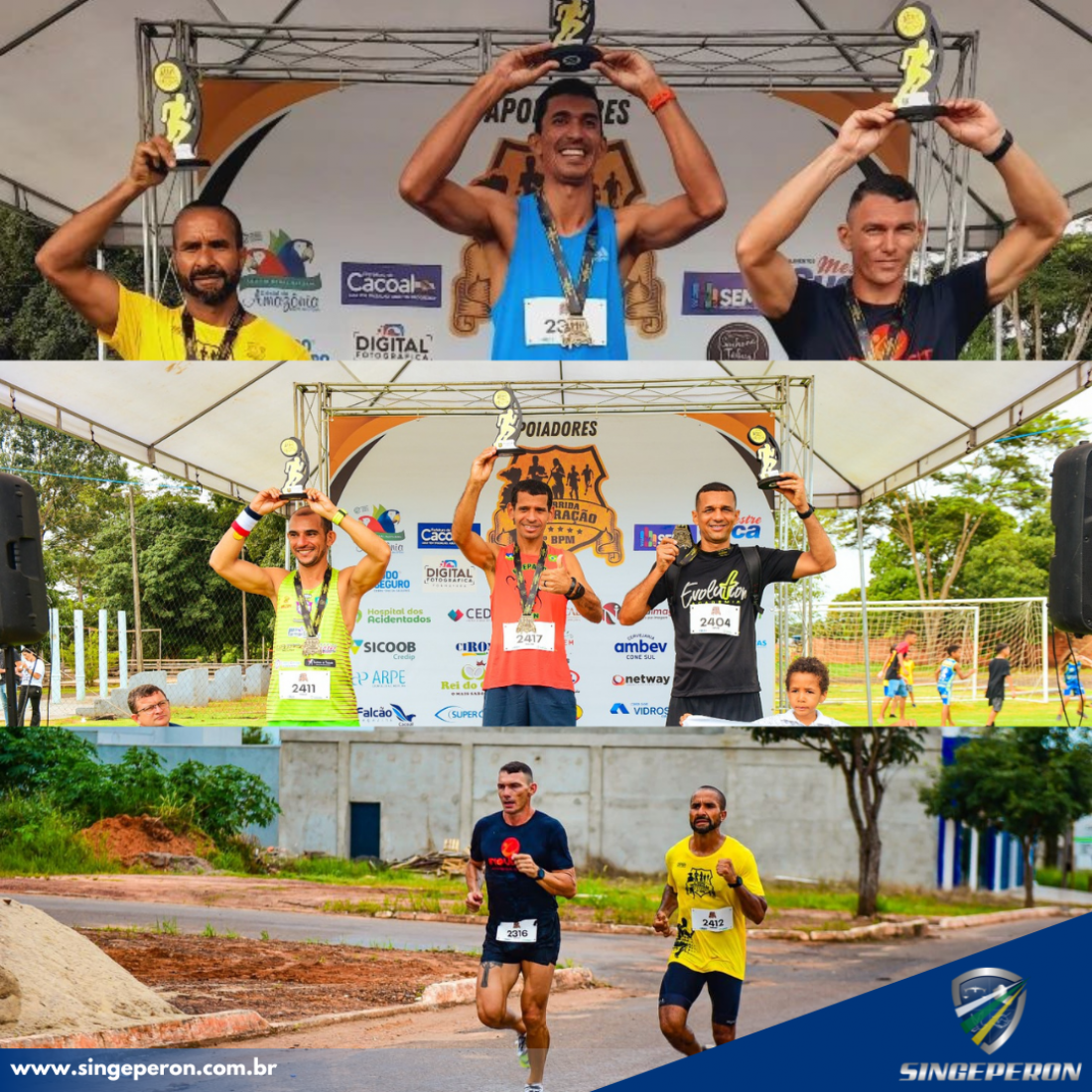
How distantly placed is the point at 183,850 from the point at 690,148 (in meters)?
2.17

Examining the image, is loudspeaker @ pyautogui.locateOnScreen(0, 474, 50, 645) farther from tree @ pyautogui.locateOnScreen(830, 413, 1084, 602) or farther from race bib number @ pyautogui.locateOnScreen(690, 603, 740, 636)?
tree @ pyautogui.locateOnScreen(830, 413, 1084, 602)

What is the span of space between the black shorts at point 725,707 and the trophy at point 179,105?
1.94m

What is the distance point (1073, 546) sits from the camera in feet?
9.52

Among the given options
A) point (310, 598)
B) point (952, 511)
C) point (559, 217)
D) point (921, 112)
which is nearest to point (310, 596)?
point (310, 598)

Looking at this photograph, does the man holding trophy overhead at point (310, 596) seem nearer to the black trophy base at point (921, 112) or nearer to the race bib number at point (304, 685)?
the race bib number at point (304, 685)

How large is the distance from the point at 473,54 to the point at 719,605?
159 cm

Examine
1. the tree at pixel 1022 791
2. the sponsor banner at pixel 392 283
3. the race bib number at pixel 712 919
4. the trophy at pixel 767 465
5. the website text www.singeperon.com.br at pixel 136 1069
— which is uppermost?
the sponsor banner at pixel 392 283

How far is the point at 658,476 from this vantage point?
4562 mm

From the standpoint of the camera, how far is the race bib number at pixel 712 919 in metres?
3.22

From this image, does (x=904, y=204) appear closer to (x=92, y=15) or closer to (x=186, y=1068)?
(x=92, y=15)

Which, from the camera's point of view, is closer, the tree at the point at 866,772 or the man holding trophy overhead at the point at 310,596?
the tree at the point at 866,772

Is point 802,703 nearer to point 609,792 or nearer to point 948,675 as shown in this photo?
point 948,675

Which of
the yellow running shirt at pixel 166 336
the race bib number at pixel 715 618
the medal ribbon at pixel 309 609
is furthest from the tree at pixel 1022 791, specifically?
the yellow running shirt at pixel 166 336

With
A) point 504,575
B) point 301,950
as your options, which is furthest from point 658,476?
point 301,950
